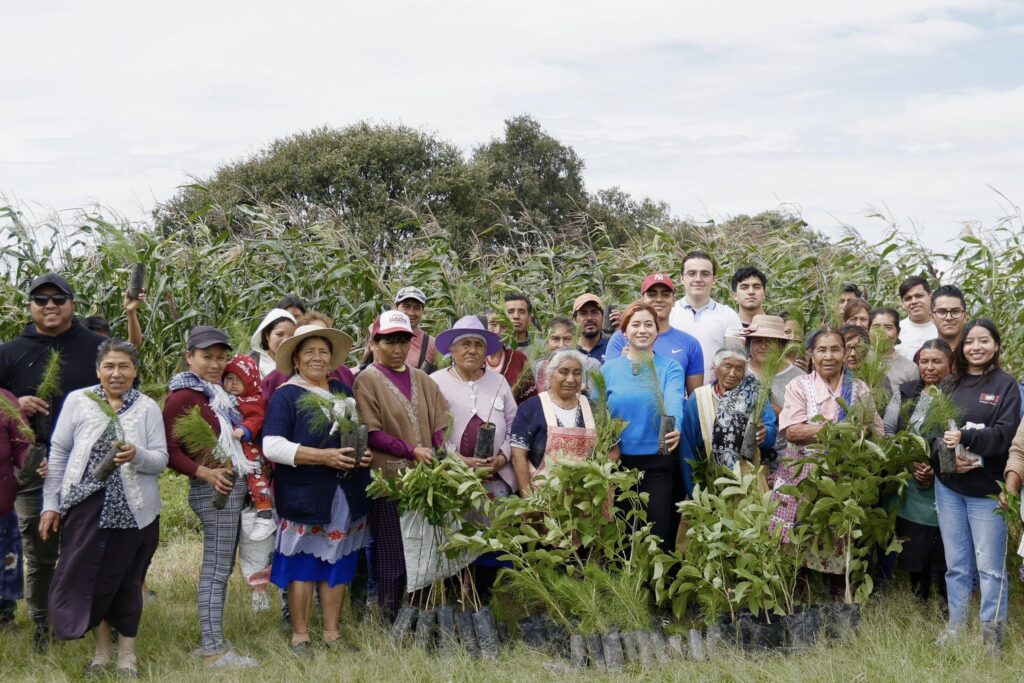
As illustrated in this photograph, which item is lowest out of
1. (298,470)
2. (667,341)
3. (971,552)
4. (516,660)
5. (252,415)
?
(516,660)

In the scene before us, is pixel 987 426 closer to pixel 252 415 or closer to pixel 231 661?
pixel 252 415

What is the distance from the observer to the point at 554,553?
5250 mm

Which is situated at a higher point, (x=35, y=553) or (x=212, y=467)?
(x=212, y=467)

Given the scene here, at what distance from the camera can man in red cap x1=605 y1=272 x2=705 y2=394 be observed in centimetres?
604

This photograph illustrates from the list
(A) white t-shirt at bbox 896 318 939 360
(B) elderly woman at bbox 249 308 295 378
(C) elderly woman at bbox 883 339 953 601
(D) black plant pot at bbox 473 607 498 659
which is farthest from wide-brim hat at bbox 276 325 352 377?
(A) white t-shirt at bbox 896 318 939 360

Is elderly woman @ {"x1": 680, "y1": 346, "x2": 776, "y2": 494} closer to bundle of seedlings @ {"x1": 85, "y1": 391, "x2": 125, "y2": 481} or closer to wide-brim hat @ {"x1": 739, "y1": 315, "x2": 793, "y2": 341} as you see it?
wide-brim hat @ {"x1": 739, "y1": 315, "x2": 793, "y2": 341}

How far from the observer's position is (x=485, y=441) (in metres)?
5.48

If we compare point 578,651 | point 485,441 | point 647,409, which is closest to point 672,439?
point 647,409

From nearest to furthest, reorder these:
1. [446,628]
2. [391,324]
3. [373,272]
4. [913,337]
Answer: [446,628] → [391,324] → [913,337] → [373,272]

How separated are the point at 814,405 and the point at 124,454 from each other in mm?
3643

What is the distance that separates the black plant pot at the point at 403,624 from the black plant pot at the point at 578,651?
92cm

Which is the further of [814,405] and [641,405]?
[641,405]

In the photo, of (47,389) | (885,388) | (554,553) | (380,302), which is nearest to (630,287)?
(380,302)

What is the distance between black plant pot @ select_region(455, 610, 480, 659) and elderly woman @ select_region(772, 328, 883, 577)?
5.66ft
